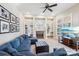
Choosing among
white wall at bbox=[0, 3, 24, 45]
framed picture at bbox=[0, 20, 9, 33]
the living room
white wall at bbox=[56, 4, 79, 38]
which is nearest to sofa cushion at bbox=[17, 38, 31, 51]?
the living room

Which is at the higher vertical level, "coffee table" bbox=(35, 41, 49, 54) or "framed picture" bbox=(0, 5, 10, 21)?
"framed picture" bbox=(0, 5, 10, 21)

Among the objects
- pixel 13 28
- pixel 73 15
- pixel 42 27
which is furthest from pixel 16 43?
pixel 73 15

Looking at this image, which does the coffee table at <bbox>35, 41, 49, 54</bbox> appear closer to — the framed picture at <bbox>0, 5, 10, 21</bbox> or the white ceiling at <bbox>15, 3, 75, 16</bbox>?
the white ceiling at <bbox>15, 3, 75, 16</bbox>

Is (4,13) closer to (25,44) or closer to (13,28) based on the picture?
(13,28)

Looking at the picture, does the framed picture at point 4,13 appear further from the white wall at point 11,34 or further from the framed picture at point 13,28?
the framed picture at point 13,28

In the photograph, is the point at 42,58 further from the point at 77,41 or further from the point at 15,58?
the point at 77,41

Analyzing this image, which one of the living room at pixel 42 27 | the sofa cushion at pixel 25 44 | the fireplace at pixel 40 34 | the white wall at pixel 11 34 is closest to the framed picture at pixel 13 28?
the living room at pixel 42 27

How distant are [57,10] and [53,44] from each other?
0.97 meters

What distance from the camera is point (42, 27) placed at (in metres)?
2.76

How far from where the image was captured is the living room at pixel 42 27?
2602mm

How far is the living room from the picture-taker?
2602 millimetres

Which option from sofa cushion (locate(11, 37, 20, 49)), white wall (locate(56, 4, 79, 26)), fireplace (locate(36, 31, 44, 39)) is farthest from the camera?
fireplace (locate(36, 31, 44, 39))

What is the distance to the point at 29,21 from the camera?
8.97ft

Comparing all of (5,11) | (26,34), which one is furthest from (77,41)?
(5,11)
